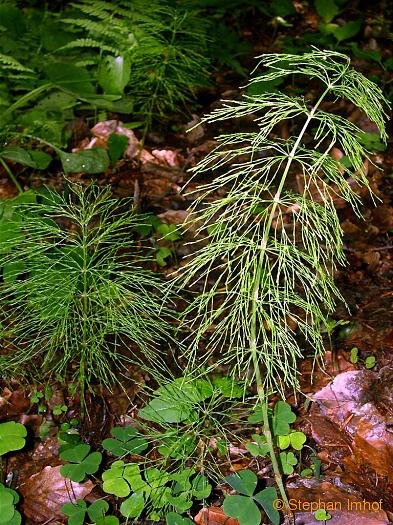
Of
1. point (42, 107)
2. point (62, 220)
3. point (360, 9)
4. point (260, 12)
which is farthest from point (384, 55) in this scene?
point (62, 220)

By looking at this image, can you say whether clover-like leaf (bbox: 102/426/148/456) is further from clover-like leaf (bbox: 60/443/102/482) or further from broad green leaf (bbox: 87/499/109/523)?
broad green leaf (bbox: 87/499/109/523)

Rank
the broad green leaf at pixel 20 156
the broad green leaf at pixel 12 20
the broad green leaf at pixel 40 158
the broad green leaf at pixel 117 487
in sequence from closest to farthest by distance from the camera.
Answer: the broad green leaf at pixel 117 487 → the broad green leaf at pixel 20 156 → the broad green leaf at pixel 40 158 → the broad green leaf at pixel 12 20

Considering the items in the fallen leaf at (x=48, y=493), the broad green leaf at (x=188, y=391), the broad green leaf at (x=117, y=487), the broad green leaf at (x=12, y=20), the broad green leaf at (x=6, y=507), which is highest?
the broad green leaf at (x=12, y=20)

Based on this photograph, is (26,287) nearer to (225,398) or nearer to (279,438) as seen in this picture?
(225,398)

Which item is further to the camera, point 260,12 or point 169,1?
point 260,12

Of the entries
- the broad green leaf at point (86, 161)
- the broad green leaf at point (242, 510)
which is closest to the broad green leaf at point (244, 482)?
the broad green leaf at point (242, 510)

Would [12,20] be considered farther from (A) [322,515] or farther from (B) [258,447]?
(A) [322,515]

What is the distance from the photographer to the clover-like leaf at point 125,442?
1887 mm

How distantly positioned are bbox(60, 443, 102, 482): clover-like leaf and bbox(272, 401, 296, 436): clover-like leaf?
21.1 inches

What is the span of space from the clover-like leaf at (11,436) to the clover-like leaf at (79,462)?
5.1 inches

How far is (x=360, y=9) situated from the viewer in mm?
4312

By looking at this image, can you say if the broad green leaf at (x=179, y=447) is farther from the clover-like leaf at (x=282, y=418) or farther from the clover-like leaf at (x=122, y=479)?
the clover-like leaf at (x=282, y=418)

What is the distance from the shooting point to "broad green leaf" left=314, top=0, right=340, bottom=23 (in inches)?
157

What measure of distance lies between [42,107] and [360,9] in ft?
7.77
